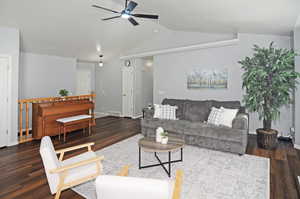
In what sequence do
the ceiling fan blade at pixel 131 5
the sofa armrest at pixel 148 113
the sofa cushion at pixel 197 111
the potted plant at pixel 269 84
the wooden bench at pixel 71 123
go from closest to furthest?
1. the ceiling fan blade at pixel 131 5
2. the potted plant at pixel 269 84
3. the wooden bench at pixel 71 123
4. the sofa cushion at pixel 197 111
5. the sofa armrest at pixel 148 113

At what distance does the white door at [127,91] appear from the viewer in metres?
7.52

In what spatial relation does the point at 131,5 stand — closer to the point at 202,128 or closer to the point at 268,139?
the point at 202,128

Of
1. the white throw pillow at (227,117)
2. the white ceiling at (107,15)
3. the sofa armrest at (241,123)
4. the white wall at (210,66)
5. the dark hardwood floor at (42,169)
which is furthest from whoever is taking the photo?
the white wall at (210,66)

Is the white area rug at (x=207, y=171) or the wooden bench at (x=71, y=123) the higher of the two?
the wooden bench at (x=71, y=123)

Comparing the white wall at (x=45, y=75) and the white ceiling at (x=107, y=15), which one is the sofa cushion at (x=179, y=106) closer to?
the white ceiling at (x=107, y=15)

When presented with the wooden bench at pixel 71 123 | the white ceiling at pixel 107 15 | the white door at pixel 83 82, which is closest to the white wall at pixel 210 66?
the white ceiling at pixel 107 15

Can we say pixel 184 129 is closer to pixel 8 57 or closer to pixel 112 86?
pixel 8 57

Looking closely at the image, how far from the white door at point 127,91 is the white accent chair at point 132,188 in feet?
21.0

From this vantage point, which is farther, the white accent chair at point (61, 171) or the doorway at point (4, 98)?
the doorway at point (4, 98)

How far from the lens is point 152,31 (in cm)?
640

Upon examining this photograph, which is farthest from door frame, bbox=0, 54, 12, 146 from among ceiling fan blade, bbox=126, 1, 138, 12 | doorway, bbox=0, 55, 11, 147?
ceiling fan blade, bbox=126, 1, 138, 12

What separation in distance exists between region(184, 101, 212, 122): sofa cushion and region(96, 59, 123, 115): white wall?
381cm

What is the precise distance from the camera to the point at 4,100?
3.81 m

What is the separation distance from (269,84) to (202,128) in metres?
1.77
